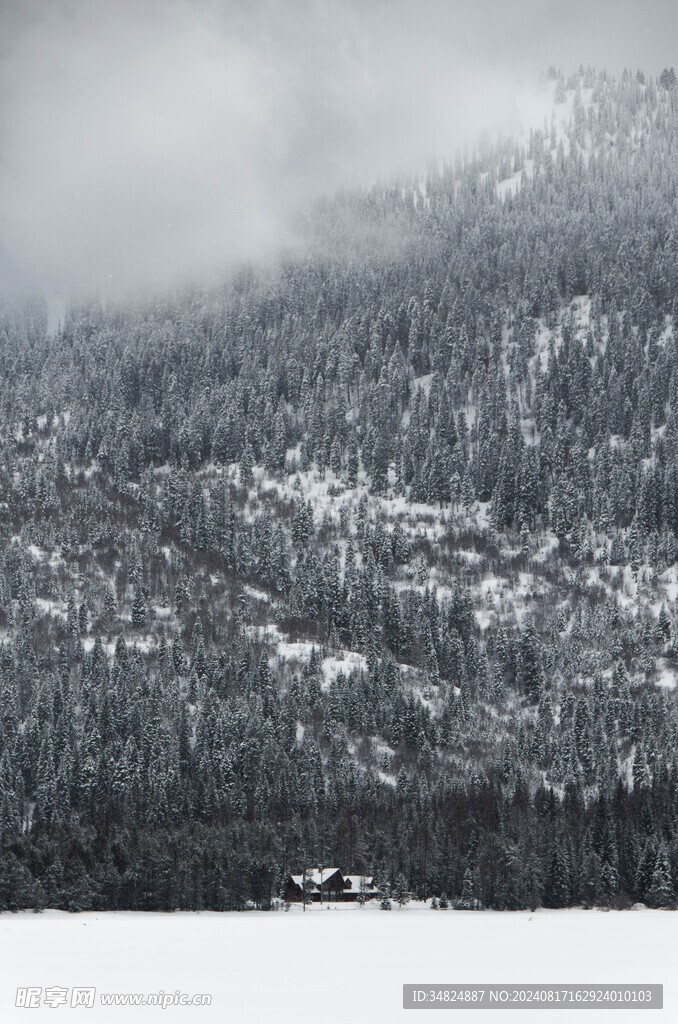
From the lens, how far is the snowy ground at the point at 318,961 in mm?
53625

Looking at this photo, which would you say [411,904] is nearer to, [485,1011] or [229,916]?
[229,916]

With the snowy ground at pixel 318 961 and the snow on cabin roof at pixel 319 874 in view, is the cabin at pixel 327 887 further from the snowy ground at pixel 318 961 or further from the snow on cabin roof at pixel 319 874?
the snowy ground at pixel 318 961

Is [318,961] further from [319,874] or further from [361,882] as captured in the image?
[361,882]

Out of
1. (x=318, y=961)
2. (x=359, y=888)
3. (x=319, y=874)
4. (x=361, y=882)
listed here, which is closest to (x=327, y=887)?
(x=319, y=874)

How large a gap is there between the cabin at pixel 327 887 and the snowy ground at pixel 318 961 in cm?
3951

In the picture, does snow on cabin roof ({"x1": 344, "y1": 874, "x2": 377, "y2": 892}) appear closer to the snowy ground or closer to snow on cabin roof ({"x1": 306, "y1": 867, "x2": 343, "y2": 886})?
snow on cabin roof ({"x1": 306, "y1": 867, "x2": 343, "y2": 886})

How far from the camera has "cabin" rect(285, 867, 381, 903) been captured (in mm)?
156750

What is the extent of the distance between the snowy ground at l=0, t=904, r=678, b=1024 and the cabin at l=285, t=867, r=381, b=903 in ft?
130

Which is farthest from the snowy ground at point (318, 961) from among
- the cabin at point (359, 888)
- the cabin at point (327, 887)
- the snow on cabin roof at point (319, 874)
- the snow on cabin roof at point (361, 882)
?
the snow on cabin roof at point (361, 882)

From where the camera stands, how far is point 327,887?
158 meters

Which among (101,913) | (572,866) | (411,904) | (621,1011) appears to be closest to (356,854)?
(411,904)

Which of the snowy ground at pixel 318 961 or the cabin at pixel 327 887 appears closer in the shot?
the snowy ground at pixel 318 961

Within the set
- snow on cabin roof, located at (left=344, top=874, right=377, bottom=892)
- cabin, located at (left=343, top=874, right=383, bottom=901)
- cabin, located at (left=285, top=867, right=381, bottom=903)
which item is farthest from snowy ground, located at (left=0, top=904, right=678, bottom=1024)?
snow on cabin roof, located at (left=344, top=874, right=377, bottom=892)

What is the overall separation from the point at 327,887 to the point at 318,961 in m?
87.7
